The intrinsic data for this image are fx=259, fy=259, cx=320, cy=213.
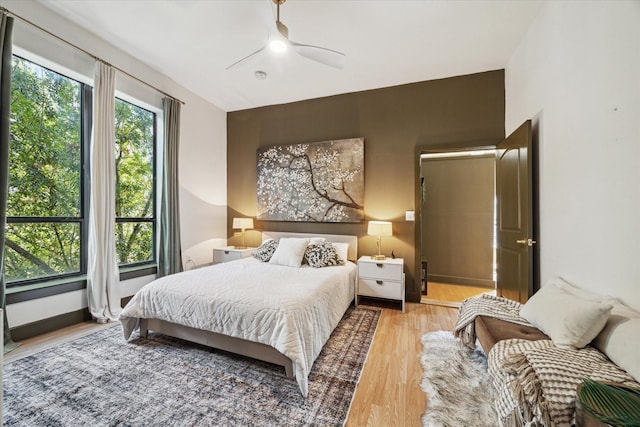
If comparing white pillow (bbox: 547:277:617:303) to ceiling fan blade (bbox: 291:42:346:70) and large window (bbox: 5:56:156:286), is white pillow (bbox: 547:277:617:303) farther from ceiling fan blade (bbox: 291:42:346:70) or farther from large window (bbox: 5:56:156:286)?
large window (bbox: 5:56:156:286)

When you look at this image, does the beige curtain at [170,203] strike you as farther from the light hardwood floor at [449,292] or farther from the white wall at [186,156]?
the light hardwood floor at [449,292]

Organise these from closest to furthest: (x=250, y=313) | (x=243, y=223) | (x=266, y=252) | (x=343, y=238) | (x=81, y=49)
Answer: (x=250, y=313), (x=81, y=49), (x=266, y=252), (x=343, y=238), (x=243, y=223)

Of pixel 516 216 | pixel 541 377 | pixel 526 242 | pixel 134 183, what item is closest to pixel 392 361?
pixel 541 377

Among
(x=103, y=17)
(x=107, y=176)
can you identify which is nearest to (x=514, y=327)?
(x=107, y=176)

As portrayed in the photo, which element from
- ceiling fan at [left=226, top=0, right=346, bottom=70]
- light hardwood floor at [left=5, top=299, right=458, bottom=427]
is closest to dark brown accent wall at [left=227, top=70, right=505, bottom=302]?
light hardwood floor at [left=5, top=299, right=458, bottom=427]

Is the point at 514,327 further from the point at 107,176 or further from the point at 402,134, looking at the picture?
the point at 107,176

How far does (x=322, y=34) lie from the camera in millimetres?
2633

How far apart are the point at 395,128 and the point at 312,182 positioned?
1.42 meters

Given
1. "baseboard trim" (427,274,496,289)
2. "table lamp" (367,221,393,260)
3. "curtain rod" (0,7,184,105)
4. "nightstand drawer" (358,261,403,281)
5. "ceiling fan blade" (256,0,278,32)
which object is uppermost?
"curtain rod" (0,7,184,105)

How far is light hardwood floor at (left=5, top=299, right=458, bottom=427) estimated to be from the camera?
1.56 metres

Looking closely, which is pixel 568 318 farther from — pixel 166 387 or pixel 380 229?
pixel 166 387

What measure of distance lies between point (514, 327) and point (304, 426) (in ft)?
4.92

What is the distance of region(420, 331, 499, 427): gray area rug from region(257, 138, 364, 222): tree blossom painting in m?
1.96

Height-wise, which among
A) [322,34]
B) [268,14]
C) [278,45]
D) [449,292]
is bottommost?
[449,292]
